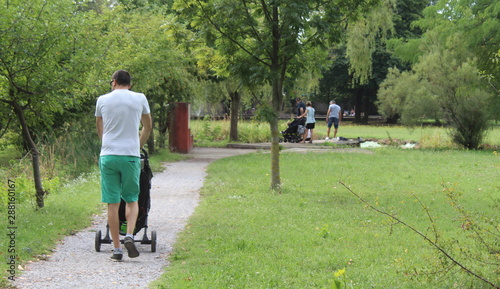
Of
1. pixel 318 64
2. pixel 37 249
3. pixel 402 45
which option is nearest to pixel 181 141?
pixel 318 64

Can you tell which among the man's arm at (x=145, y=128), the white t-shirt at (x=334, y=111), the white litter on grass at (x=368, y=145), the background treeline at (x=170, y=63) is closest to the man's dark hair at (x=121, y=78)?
the man's arm at (x=145, y=128)

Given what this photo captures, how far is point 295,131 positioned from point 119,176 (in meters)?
21.6

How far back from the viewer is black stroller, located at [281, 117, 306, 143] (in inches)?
1091

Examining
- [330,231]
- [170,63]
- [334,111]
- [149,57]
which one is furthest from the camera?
[334,111]

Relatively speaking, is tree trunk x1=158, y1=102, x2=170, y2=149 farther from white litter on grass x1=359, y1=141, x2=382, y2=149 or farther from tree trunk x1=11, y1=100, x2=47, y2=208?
tree trunk x1=11, y1=100, x2=47, y2=208

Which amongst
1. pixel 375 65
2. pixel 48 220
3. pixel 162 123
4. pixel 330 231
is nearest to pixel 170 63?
pixel 162 123

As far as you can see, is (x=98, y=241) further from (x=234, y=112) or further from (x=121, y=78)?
(x=234, y=112)

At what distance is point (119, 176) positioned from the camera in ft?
22.1

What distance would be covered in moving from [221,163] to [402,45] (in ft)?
72.1

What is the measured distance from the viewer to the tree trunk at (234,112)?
28172mm

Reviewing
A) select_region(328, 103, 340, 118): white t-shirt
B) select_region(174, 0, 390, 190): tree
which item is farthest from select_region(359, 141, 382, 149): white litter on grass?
select_region(174, 0, 390, 190): tree

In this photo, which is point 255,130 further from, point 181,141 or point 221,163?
point 221,163

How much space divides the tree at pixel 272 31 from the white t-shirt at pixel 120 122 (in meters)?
5.45

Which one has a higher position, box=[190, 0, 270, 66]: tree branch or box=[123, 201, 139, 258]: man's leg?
box=[190, 0, 270, 66]: tree branch
